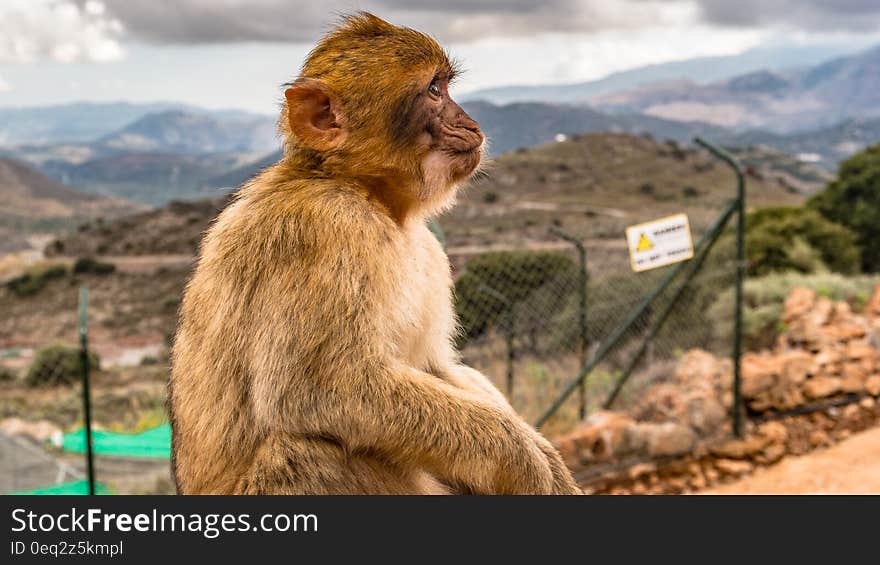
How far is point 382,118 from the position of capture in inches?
119

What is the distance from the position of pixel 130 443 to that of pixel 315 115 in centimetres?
1022

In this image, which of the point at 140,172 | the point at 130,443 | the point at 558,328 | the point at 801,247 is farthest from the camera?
the point at 140,172

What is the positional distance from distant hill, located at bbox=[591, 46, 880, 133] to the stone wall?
415 ft

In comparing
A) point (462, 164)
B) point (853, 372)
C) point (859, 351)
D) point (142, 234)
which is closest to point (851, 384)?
point (853, 372)

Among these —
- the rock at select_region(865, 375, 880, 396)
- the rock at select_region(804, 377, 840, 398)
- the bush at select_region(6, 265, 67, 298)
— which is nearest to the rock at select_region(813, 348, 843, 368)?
the rock at select_region(804, 377, 840, 398)

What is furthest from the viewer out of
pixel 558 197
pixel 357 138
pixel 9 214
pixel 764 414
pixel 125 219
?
pixel 9 214

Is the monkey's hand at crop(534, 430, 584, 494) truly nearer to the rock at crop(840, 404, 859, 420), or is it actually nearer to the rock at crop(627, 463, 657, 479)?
the rock at crop(627, 463, 657, 479)

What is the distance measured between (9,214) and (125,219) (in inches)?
744

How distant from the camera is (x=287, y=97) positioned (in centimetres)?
290

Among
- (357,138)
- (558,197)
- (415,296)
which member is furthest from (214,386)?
(558,197)

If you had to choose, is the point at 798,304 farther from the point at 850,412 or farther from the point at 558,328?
the point at 558,328

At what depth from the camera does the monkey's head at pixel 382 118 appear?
297 cm

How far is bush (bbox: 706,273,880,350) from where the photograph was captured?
490 inches

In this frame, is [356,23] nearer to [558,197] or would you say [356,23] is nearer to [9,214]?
[558,197]
